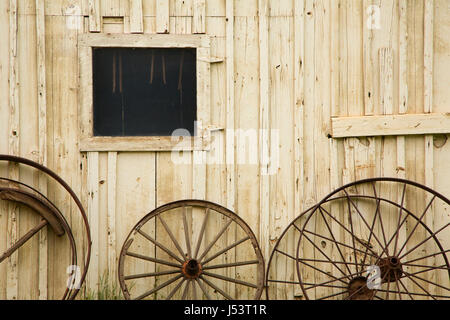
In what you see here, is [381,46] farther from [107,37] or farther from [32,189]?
[32,189]

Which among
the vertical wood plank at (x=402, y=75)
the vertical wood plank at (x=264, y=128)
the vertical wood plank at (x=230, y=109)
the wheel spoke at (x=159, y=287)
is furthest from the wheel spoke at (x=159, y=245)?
the vertical wood plank at (x=402, y=75)

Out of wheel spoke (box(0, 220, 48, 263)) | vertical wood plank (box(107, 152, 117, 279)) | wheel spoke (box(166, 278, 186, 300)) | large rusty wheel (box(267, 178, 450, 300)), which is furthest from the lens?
large rusty wheel (box(267, 178, 450, 300))

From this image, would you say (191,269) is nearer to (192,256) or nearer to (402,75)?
(192,256)

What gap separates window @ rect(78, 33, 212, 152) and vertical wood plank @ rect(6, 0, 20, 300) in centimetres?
48

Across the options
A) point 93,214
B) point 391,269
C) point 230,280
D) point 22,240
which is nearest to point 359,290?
point 391,269

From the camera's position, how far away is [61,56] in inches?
157

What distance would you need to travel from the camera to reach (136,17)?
4.00 meters

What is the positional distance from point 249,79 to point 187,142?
26.4 inches

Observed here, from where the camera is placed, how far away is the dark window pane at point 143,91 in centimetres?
405

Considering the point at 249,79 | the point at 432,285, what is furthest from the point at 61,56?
the point at 432,285

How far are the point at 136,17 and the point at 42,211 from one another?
1572mm

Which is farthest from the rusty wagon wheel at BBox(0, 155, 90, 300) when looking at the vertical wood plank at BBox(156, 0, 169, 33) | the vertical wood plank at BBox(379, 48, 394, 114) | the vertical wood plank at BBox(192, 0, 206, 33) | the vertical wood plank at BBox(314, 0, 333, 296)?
the vertical wood plank at BBox(379, 48, 394, 114)

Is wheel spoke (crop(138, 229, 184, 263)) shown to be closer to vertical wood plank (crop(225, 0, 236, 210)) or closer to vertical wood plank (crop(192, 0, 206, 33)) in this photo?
vertical wood plank (crop(225, 0, 236, 210))

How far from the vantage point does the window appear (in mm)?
4008
